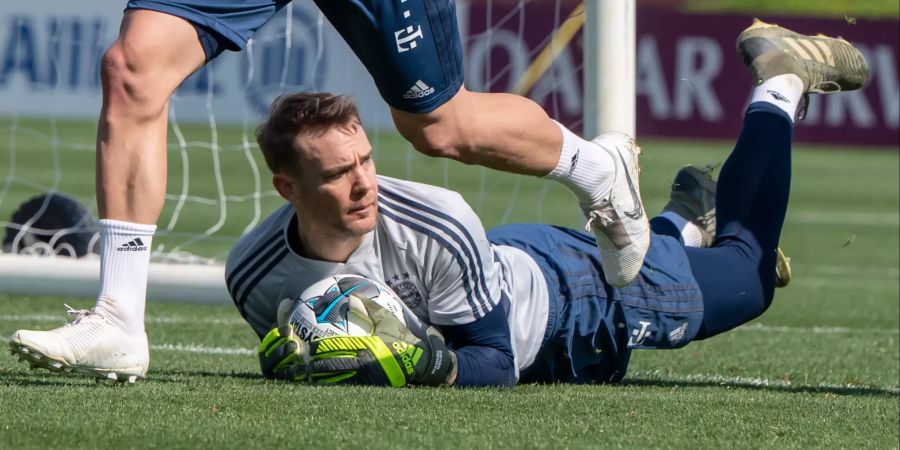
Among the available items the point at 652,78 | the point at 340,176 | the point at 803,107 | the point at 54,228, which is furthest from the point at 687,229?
the point at 652,78

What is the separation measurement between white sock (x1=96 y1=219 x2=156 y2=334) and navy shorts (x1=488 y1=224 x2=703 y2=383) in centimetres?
114

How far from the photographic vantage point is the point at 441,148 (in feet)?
11.0

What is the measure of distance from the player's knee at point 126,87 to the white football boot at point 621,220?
118 centimetres

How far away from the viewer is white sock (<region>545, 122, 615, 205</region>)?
3.59 metres

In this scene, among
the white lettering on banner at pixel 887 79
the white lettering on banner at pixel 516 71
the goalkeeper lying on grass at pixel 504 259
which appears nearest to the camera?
the goalkeeper lying on grass at pixel 504 259

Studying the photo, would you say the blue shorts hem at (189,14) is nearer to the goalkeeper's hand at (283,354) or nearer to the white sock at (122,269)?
the white sock at (122,269)

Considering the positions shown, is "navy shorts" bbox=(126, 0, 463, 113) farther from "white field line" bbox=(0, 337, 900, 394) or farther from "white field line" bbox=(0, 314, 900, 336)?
"white field line" bbox=(0, 314, 900, 336)

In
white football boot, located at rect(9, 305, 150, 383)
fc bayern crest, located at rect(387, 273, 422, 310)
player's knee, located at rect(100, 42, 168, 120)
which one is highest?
player's knee, located at rect(100, 42, 168, 120)

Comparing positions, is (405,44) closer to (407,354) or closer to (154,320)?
(407,354)

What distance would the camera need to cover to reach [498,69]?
445 inches

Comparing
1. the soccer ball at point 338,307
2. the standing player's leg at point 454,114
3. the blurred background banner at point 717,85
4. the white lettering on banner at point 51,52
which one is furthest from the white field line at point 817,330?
Result: the blurred background banner at point 717,85

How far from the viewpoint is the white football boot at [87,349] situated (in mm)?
3090

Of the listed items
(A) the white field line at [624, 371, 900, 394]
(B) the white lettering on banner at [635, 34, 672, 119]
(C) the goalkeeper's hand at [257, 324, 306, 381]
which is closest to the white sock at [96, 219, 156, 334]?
(C) the goalkeeper's hand at [257, 324, 306, 381]

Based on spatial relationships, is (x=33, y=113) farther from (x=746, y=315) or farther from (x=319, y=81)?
(x=746, y=315)
